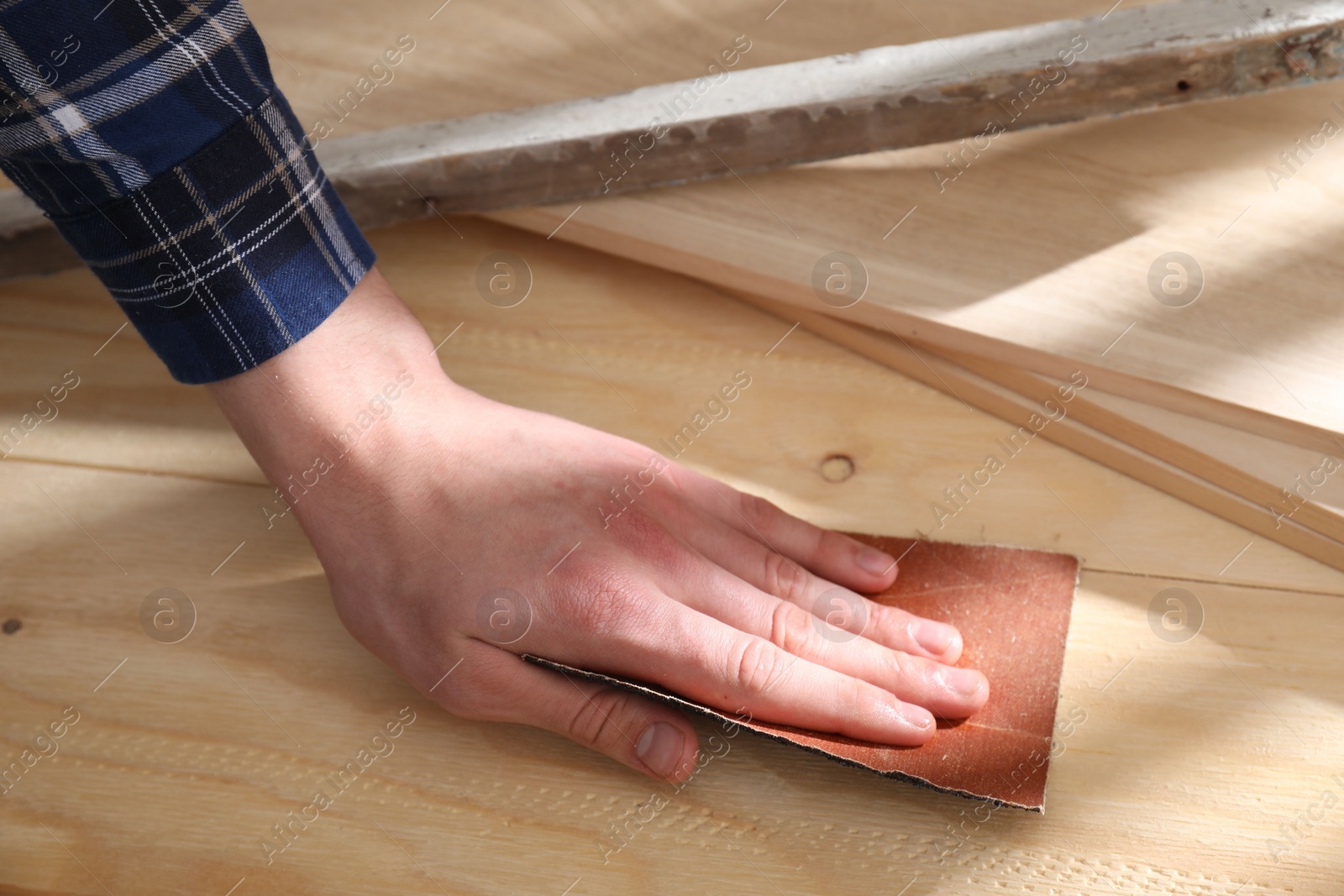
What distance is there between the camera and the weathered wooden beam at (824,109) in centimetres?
94

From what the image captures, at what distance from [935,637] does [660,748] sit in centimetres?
25

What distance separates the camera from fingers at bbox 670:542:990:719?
83cm

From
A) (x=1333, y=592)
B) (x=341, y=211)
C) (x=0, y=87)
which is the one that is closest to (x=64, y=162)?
(x=0, y=87)

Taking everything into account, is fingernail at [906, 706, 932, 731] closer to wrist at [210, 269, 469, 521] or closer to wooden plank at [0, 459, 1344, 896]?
wooden plank at [0, 459, 1344, 896]

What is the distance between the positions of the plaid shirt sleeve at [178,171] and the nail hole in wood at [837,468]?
1.58ft

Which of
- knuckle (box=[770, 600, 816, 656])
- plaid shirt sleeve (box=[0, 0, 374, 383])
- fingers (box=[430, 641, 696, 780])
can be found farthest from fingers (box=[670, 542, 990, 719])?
plaid shirt sleeve (box=[0, 0, 374, 383])

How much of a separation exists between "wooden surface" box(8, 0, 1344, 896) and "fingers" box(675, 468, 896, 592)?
0.18 feet

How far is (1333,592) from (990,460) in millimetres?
304

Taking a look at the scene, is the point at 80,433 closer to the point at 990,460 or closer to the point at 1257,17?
the point at 990,460

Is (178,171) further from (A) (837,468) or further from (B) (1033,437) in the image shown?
(B) (1033,437)

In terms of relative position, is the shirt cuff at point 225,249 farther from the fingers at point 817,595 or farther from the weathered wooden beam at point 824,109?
the fingers at point 817,595

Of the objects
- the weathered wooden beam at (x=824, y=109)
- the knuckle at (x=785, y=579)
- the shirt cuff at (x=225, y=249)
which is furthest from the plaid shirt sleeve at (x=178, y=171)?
the knuckle at (x=785, y=579)

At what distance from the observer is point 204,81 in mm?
797

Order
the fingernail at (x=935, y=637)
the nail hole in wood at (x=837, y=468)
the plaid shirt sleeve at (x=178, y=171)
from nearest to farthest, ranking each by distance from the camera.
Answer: the plaid shirt sleeve at (x=178, y=171)
the fingernail at (x=935, y=637)
the nail hole in wood at (x=837, y=468)
